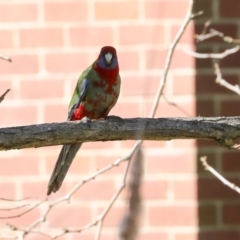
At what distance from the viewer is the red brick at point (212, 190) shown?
2535mm

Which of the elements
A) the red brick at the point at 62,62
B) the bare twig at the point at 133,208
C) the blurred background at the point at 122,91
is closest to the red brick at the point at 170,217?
the blurred background at the point at 122,91

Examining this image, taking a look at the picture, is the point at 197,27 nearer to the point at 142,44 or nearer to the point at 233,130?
the point at 142,44

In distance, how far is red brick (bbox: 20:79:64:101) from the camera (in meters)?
2.52

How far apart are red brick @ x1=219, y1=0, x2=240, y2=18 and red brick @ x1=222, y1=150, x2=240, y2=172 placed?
637 millimetres

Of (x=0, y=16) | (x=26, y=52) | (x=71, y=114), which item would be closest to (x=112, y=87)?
(x=71, y=114)

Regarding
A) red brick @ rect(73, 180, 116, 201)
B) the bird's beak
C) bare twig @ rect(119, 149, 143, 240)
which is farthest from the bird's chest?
bare twig @ rect(119, 149, 143, 240)

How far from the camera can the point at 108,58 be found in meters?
2.29

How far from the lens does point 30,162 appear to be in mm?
2541

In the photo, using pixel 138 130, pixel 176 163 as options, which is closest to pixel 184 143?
pixel 176 163

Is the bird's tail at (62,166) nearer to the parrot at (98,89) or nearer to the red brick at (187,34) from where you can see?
the parrot at (98,89)

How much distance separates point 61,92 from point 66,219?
1.99 feet

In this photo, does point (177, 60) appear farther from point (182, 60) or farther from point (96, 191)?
point (96, 191)

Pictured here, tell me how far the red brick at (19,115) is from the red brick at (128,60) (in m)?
0.46

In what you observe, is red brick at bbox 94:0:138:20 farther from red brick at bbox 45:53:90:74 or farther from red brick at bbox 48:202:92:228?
red brick at bbox 48:202:92:228
